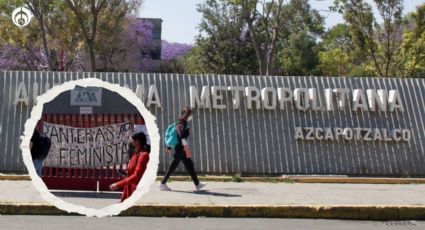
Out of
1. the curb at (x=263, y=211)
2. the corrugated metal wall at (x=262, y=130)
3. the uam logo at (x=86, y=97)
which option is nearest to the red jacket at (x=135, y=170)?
the curb at (x=263, y=211)

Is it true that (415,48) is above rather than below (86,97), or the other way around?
above

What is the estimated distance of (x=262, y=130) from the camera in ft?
50.5

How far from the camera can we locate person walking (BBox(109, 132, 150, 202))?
261 centimetres

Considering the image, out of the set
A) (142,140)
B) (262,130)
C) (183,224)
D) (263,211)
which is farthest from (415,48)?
(142,140)

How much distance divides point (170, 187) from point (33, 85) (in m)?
4.83

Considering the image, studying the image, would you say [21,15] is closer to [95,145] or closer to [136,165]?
[95,145]

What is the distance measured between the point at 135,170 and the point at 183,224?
18.5 ft

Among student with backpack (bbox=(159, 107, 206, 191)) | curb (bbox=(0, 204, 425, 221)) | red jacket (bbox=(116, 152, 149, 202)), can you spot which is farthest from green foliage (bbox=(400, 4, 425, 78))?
red jacket (bbox=(116, 152, 149, 202))

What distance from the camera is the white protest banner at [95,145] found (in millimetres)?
2699

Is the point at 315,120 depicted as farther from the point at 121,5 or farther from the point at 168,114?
the point at 121,5

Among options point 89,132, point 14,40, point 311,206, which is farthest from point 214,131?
point 14,40

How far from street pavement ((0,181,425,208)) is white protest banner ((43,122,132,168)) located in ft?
16.0

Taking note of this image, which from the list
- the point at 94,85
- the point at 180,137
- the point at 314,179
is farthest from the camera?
the point at 314,179

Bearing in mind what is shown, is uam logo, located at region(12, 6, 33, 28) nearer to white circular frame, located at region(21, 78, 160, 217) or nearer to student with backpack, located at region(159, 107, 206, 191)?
student with backpack, located at region(159, 107, 206, 191)
